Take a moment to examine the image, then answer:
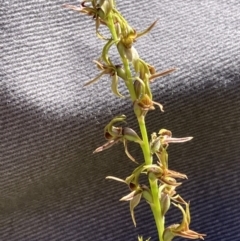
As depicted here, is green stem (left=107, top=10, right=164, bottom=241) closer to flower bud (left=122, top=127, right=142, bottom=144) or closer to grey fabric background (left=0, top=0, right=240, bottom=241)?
flower bud (left=122, top=127, right=142, bottom=144)

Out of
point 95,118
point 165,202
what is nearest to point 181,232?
point 165,202

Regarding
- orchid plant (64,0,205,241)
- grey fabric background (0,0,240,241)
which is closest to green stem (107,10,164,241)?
orchid plant (64,0,205,241)

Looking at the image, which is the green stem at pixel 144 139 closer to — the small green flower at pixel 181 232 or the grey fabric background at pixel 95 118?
the small green flower at pixel 181 232

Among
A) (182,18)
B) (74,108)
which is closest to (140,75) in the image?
(74,108)

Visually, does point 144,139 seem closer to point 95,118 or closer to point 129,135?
point 129,135

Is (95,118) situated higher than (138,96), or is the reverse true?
(138,96)

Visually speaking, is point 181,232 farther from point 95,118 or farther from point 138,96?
point 95,118

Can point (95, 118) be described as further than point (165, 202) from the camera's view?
Yes

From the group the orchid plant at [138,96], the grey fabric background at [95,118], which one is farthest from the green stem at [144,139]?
the grey fabric background at [95,118]
